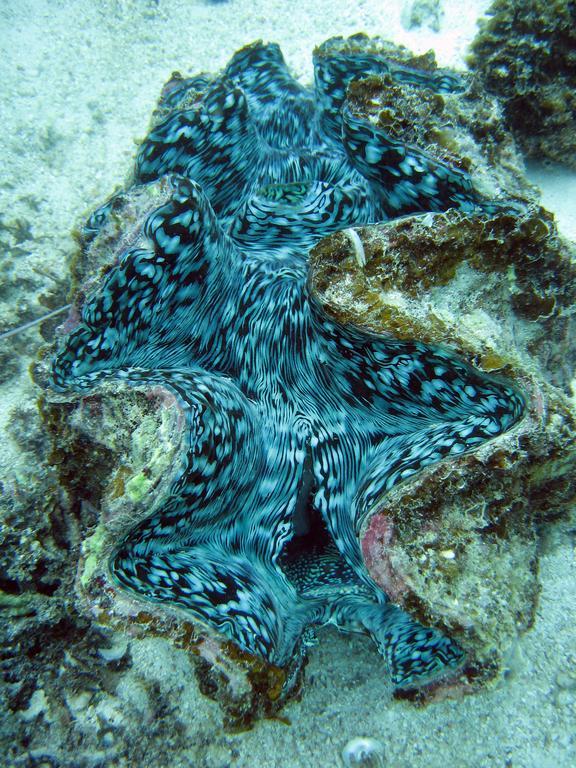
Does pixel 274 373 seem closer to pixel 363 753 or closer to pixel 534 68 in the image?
pixel 363 753

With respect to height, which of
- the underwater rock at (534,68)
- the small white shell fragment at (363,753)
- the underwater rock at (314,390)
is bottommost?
the small white shell fragment at (363,753)

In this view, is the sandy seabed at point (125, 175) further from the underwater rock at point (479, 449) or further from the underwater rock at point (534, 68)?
the underwater rock at point (479, 449)

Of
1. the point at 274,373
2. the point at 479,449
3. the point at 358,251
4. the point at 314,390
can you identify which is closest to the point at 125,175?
the point at 274,373

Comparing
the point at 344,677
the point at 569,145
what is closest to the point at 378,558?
the point at 344,677

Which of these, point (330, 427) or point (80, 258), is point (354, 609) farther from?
point (80, 258)

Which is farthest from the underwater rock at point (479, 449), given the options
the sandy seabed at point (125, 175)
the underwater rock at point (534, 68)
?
the underwater rock at point (534, 68)
